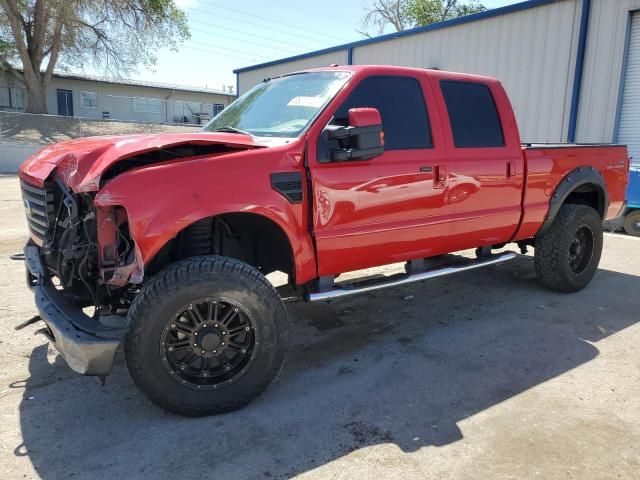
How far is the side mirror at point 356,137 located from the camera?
3387mm

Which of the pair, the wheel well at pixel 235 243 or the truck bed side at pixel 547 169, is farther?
the truck bed side at pixel 547 169

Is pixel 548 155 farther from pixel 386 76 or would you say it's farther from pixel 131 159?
pixel 131 159

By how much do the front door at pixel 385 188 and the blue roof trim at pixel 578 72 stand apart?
29.7 ft

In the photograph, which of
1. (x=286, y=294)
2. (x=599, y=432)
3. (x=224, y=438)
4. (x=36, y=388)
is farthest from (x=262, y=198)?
(x=599, y=432)

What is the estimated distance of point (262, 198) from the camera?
326cm

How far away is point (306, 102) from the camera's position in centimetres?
388

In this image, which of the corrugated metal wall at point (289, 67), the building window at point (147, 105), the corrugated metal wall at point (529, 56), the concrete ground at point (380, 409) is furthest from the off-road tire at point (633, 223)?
the building window at point (147, 105)

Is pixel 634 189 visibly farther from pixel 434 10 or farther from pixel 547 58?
pixel 434 10

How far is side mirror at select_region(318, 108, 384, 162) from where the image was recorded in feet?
11.1

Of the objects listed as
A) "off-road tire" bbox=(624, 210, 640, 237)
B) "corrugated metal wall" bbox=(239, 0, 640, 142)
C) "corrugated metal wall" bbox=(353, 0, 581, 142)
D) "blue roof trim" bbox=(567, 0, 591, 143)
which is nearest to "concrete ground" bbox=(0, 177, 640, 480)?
"off-road tire" bbox=(624, 210, 640, 237)

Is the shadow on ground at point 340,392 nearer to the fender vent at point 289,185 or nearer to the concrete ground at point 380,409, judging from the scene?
the concrete ground at point 380,409

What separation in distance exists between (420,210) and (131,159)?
2.20 metres

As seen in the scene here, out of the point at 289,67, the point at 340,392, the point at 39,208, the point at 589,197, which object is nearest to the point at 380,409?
the point at 340,392

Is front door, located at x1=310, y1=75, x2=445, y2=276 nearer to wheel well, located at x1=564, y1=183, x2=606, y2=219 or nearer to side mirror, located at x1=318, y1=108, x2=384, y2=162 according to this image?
side mirror, located at x1=318, y1=108, x2=384, y2=162
